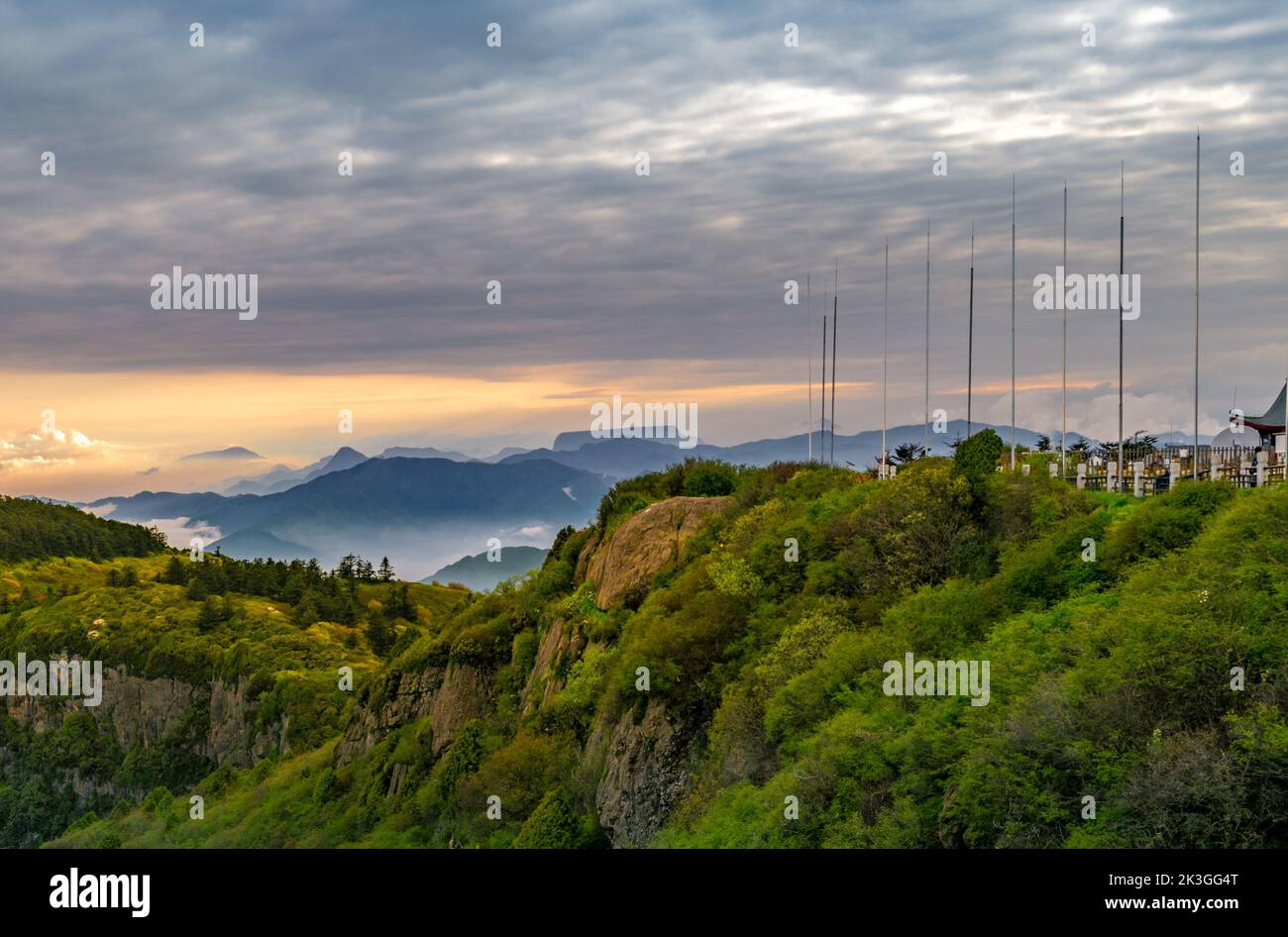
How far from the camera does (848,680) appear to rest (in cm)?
3459

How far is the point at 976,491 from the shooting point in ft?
144

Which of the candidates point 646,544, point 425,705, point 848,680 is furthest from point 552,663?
point 848,680

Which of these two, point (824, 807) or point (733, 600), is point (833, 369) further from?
point (824, 807)

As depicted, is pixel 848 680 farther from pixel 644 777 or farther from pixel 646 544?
pixel 646 544

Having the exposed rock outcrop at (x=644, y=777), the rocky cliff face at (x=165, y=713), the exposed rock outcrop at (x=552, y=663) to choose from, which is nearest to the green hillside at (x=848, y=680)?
the exposed rock outcrop at (x=644, y=777)

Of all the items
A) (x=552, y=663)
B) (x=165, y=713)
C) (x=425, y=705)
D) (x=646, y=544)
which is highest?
(x=646, y=544)

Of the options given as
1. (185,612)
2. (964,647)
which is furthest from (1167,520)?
(185,612)

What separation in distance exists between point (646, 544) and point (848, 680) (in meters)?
22.2

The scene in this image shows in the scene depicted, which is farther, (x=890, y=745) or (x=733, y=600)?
(x=733, y=600)

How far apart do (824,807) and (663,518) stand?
2875cm

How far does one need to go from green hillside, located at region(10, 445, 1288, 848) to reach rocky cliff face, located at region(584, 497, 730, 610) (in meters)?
0.14

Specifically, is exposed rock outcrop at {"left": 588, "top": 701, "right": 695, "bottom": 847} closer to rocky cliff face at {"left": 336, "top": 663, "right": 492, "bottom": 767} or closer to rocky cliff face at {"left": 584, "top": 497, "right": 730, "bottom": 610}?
rocky cliff face at {"left": 584, "top": 497, "right": 730, "bottom": 610}

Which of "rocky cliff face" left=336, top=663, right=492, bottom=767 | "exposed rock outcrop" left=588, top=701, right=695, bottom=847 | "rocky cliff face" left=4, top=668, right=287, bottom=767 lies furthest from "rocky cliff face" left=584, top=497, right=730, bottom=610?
"rocky cliff face" left=4, top=668, right=287, bottom=767
